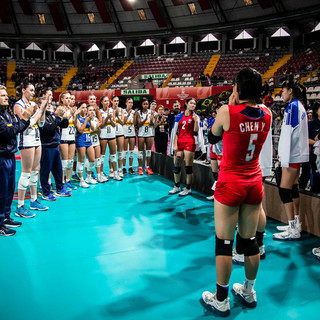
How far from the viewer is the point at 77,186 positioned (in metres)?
6.80

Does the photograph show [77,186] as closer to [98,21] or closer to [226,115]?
[226,115]

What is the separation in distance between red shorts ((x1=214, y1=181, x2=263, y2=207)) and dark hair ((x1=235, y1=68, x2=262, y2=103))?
63cm

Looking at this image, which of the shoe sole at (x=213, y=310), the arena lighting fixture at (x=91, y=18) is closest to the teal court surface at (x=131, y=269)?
the shoe sole at (x=213, y=310)

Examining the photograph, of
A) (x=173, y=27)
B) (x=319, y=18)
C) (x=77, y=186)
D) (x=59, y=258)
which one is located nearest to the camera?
(x=59, y=258)

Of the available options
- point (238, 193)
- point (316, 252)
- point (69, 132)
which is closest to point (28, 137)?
point (69, 132)

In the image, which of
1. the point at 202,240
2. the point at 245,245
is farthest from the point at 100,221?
the point at 245,245

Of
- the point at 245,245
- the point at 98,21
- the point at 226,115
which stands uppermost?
the point at 98,21

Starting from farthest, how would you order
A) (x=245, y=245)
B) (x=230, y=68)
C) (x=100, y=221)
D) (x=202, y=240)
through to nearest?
(x=230, y=68) → (x=100, y=221) → (x=202, y=240) → (x=245, y=245)

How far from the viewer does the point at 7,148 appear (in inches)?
150

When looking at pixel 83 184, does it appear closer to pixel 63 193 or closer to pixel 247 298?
pixel 63 193

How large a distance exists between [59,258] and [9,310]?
939 millimetres

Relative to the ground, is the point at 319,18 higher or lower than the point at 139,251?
higher

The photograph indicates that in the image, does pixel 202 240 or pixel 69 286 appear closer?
pixel 69 286

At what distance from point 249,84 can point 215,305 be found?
1.73 meters
